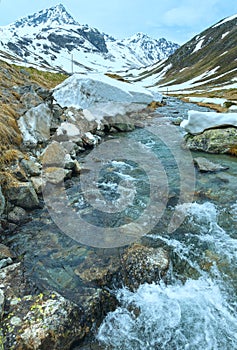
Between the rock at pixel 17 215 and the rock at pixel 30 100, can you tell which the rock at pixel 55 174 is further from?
the rock at pixel 30 100

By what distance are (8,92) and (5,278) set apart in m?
→ 11.6

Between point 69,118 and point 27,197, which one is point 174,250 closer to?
point 27,197

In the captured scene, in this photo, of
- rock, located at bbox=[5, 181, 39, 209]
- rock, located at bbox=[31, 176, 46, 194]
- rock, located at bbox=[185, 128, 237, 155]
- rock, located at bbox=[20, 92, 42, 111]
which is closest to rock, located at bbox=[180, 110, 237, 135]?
rock, located at bbox=[185, 128, 237, 155]

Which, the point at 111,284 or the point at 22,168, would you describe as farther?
the point at 22,168

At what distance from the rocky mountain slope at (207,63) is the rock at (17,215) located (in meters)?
70.6

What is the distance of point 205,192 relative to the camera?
9.44 metres

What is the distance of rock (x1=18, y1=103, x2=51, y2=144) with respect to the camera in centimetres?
1138

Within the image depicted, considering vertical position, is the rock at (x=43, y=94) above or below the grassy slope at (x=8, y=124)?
above

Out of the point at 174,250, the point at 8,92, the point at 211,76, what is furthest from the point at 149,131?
the point at 211,76

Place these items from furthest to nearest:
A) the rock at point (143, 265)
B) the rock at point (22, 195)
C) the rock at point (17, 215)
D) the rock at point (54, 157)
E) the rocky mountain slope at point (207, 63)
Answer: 1. the rocky mountain slope at point (207, 63)
2. the rock at point (54, 157)
3. the rock at point (22, 195)
4. the rock at point (17, 215)
5. the rock at point (143, 265)

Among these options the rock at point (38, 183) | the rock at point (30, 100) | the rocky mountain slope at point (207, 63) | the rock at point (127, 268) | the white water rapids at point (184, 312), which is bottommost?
the white water rapids at point (184, 312)

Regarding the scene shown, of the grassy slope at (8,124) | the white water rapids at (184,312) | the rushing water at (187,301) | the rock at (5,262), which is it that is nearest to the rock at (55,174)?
the grassy slope at (8,124)

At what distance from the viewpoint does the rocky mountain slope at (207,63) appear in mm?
83956

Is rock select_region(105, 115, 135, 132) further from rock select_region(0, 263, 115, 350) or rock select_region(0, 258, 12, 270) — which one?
rock select_region(0, 263, 115, 350)
